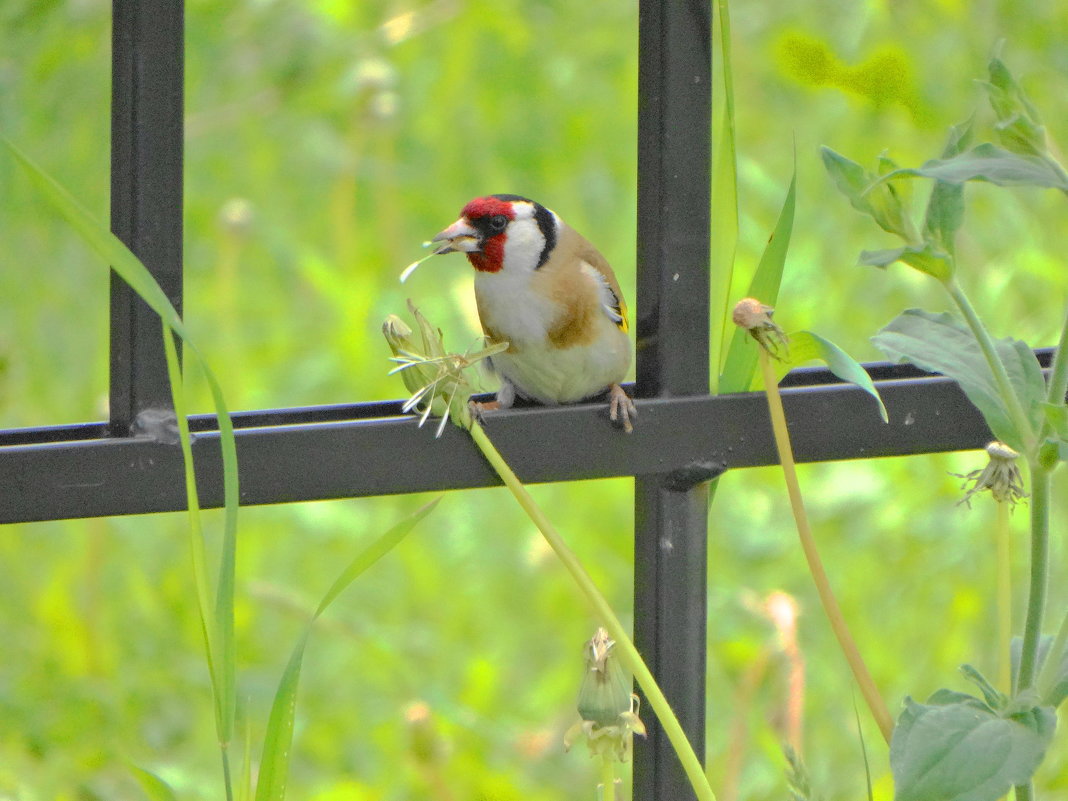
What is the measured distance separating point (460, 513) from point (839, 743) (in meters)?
0.54

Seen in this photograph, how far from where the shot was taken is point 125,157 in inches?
24.4

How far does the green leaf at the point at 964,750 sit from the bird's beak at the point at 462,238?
22.9 inches

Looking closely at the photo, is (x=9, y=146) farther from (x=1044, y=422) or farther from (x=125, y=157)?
(x=1044, y=422)

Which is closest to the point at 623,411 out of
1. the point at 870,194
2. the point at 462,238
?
the point at 870,194

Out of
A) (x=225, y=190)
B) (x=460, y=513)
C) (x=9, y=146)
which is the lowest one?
(x=460, y=513)

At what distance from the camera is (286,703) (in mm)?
588

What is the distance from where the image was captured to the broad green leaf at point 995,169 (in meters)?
0.53

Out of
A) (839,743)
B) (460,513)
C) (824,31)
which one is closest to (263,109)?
(460,513)

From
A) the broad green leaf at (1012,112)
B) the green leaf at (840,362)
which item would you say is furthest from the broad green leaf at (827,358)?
the broad green leaf at (1012,112)

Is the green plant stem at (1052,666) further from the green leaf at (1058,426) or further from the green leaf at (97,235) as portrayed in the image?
the green leaf at (97,235)

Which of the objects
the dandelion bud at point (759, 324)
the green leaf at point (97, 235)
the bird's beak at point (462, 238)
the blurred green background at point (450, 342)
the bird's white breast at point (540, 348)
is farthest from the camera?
the blurred green background at point (450, 342)

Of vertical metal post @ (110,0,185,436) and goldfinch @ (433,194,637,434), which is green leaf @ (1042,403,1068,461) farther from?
goldfinch @ (433,194,637,434)

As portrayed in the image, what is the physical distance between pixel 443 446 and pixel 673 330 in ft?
0.49

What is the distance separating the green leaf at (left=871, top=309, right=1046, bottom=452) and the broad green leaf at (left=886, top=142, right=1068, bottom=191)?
0.28ft
